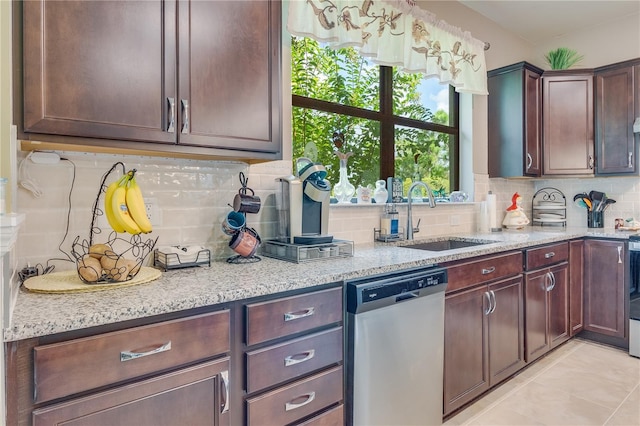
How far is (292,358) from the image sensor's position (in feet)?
4.58

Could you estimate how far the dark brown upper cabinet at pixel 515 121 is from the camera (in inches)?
133

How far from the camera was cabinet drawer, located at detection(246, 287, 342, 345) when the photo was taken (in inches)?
51.1

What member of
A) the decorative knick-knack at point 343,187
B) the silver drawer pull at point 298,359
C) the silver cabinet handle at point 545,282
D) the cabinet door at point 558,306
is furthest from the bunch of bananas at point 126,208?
the cabinet door at point 558,306

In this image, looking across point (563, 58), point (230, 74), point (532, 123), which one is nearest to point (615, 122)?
point (532, 123)

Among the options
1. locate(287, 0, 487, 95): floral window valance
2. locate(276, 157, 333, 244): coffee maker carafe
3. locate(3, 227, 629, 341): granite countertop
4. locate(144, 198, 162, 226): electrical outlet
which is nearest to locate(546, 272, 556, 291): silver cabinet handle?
locate(3, 227, 629, 341): granite countertop

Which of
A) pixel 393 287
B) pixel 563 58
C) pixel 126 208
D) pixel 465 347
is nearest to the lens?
A: pixel 126 208

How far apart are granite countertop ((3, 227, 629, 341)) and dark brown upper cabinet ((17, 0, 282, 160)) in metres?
0.49

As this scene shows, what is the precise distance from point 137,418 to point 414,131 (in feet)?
8.91

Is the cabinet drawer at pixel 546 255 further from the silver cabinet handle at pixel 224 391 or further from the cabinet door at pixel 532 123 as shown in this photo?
the silver cabinet handle at pixel 224 391

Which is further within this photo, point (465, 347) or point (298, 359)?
point (465, 347)

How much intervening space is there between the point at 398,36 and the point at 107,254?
2.21 metres

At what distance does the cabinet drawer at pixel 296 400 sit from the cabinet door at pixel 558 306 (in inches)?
81.6

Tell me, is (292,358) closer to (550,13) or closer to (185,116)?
(185,116)

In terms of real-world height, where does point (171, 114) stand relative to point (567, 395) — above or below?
above
